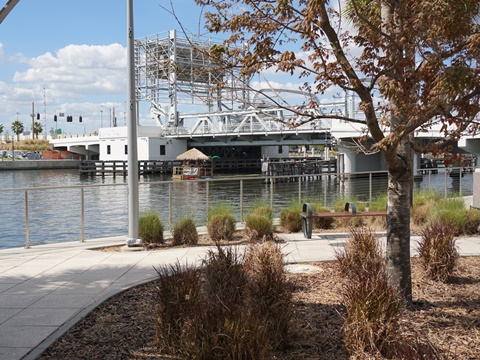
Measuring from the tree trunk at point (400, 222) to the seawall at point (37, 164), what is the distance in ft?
284

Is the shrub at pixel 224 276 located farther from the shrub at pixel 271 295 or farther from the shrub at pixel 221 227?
the shrub at pixel 221 227

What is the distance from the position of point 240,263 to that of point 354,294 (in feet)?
7.26

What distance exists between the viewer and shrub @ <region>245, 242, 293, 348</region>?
16.9 feet

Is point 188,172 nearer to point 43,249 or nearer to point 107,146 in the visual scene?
point 107,146

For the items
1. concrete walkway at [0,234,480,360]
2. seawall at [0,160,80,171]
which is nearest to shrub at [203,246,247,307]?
concrete walkway at [0,234,480,360]

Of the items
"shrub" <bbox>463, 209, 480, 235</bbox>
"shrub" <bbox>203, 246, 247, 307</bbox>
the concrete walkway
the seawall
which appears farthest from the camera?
the seawall

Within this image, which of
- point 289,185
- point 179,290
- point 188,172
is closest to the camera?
point 179,290

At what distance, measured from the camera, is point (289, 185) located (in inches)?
1939

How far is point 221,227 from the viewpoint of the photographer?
1202 centimetres

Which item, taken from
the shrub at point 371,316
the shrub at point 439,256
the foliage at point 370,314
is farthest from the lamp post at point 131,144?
the shrub at point 371,316

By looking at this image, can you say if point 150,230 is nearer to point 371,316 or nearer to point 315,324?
point 315,324

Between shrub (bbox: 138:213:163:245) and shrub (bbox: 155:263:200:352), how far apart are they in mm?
5812

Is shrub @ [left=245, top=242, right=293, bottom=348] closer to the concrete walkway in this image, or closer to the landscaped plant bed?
the landscaped plant bed

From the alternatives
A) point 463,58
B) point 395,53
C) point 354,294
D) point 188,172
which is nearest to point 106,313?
point 354,294
